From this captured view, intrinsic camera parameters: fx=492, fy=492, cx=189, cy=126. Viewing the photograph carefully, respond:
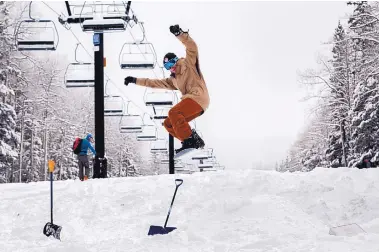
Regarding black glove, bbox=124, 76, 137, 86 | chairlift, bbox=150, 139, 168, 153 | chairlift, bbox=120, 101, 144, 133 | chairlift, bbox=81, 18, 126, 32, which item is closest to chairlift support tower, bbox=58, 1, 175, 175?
chairlift, bbox=81, 18, 126, 32

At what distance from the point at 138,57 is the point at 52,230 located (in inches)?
382

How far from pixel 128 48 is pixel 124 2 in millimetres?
1847

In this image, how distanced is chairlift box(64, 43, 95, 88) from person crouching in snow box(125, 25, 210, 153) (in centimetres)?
975

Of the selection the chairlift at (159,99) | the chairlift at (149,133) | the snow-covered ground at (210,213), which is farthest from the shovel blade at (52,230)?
the chairlift at (149,133)

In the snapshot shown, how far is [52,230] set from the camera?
5.86 metres

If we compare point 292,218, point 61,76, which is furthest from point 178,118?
point 61,76

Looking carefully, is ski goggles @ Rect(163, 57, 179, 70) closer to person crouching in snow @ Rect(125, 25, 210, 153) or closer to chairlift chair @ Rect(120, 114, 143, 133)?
person crouching in snow @ Rect(125, 25, 210, 153)

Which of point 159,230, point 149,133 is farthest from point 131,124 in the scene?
point 159,230

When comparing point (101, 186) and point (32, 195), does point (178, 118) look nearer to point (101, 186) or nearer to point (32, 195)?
point (101, 186)

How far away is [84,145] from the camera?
13.3m

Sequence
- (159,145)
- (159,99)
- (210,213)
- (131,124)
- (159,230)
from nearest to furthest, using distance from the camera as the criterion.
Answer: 1. (159,230)
2. (210,213)
3. (159,99)
4. (131,124)
5. (159,145)

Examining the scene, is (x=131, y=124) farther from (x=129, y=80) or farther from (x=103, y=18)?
(x=129, y=80)

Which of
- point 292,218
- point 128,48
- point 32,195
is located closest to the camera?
point 292,218

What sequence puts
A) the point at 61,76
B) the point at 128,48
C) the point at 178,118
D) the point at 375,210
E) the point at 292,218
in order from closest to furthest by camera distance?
1. the point at 292,218
2. the point at 375,210
3. the point at 178,118
4. the point at 128,48
5. the point at 61,76
